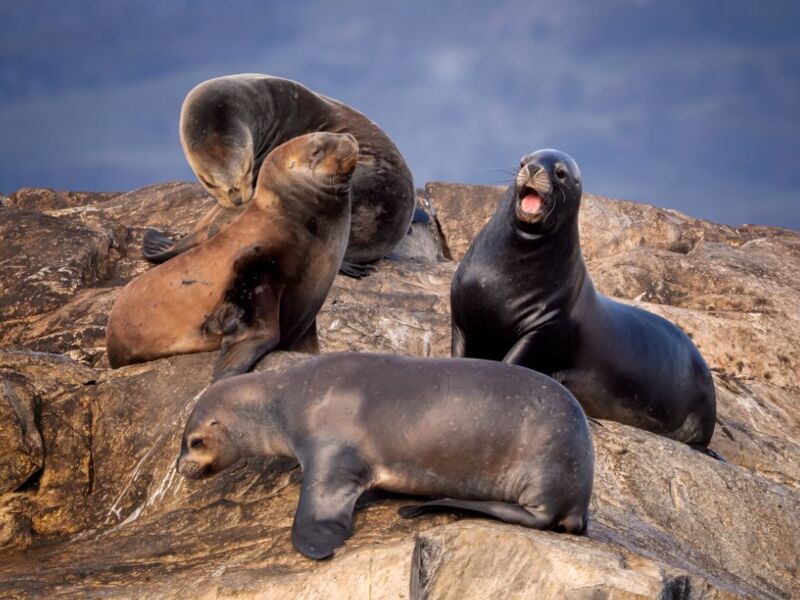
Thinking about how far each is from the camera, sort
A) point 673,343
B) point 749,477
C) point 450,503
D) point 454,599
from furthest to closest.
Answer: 1. point 673,343
2. point 749,477
3. point 450,503
4. point 454,599

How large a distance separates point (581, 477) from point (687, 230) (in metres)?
11.4

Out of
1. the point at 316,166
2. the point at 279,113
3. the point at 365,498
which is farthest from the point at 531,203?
the point at 279,113

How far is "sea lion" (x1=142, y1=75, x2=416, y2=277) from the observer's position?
9.32m

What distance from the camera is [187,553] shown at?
435 cm

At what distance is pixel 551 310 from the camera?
6.93m

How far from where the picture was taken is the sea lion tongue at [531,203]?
6.71 metres

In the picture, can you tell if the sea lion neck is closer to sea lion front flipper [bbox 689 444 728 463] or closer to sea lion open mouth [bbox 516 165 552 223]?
sea lion open mouth [bbox 516 165 552 223]

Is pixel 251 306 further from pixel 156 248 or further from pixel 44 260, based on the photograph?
pixel 44 260

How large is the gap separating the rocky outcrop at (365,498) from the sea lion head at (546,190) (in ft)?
4.09

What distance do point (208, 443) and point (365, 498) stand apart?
2.18ft

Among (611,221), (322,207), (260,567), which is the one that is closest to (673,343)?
(322,207)

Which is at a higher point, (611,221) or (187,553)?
(187,553)

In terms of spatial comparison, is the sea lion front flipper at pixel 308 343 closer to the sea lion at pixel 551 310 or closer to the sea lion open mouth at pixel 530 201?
the sea lion at pixel 551 310

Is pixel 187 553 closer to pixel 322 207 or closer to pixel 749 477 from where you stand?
pixel 322 207
